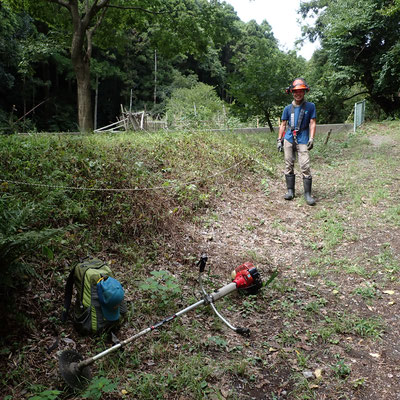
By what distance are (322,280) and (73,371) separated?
→ 3039 millimetres

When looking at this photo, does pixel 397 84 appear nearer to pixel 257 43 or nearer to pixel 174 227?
pixel 257 43

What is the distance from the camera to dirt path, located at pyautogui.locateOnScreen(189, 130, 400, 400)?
2.70m

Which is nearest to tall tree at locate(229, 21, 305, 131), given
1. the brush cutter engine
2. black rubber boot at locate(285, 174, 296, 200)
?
black rubber boot at locate(285, 174, 296, 200)

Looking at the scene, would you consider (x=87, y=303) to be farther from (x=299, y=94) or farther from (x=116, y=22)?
(x=116, y=22)

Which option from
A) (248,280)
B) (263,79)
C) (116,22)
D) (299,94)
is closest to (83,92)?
(116,22)

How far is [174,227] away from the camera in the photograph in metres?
4.94

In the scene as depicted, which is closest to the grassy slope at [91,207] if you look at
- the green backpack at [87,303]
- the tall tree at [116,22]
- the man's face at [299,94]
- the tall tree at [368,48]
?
the green backpack at [87,303]

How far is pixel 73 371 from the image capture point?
2.40m

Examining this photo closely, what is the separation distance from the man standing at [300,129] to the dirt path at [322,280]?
0.70m

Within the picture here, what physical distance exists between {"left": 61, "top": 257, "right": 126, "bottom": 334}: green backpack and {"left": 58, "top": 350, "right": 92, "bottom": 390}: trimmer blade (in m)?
0.37

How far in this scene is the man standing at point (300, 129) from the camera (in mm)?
6247

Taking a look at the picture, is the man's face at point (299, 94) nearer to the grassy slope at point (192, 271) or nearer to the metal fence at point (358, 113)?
the grassy slope at point (192, 271)

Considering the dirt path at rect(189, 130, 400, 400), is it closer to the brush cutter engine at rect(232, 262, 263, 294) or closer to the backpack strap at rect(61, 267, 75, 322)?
the brush cutter engine at rect(232, 262, 263, 294)

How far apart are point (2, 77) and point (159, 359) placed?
76.5 feet
